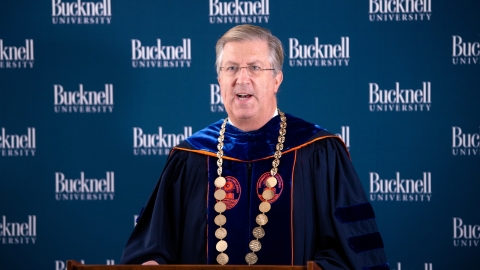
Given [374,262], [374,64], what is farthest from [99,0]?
[374,262]

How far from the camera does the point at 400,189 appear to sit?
4.87 m

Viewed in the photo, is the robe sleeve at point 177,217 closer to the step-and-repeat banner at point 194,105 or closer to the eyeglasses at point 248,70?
the eyeglasses at point 248,70

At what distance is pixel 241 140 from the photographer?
3.14 m

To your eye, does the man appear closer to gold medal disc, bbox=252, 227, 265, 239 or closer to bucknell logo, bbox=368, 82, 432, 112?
gold medal disc, bbox=252, 227, 265, 239

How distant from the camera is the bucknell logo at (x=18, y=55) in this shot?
5.11m

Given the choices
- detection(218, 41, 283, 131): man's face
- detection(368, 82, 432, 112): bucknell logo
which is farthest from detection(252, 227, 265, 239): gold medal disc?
detection(368, 82, 432, 112): bucknell logo

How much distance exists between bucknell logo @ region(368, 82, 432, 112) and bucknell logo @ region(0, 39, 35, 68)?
9.12ft

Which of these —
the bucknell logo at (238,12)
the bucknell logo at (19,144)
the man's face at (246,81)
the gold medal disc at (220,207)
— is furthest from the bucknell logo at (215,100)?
→ the gold medal disc at (220,207)

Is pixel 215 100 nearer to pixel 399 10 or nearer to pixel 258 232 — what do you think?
pixel 399 10

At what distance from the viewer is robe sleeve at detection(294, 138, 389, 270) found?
2831 millimetres

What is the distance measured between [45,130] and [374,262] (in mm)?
3214

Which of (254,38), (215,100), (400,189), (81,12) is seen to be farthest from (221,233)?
(81,12)

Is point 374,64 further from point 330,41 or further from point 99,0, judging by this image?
point 99,0

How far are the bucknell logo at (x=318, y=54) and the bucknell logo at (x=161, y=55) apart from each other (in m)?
0.84
